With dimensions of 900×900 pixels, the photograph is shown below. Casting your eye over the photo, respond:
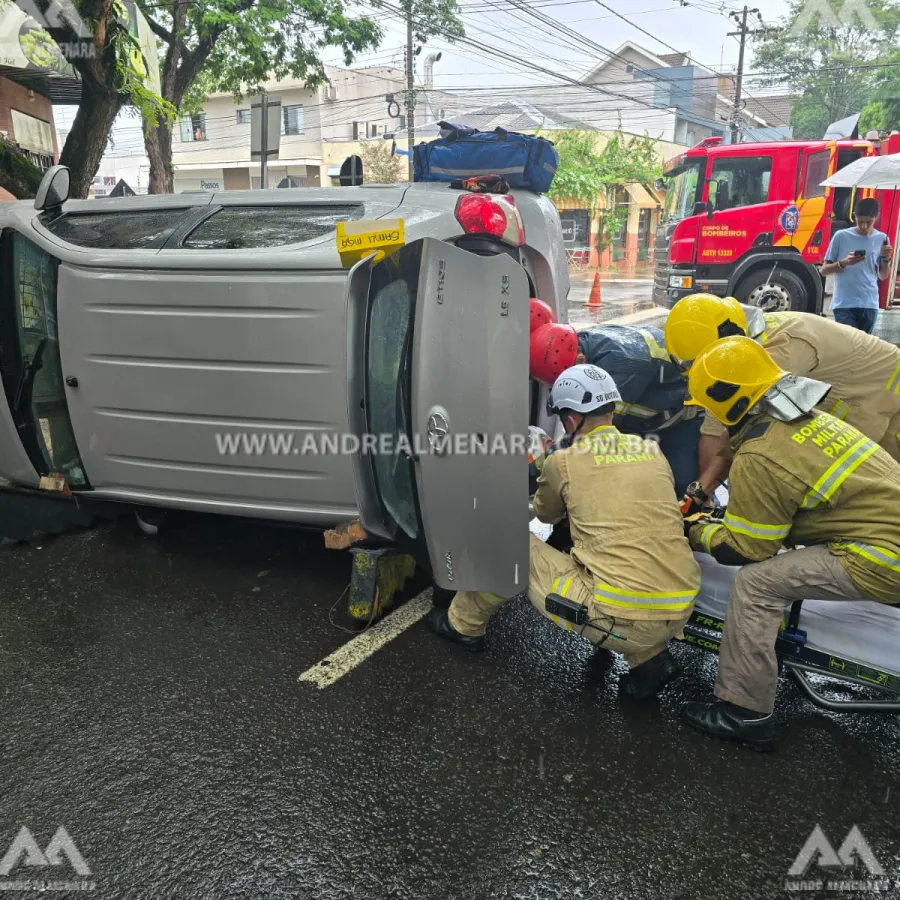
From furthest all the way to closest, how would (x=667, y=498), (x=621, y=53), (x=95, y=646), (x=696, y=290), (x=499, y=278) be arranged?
(x=621, y=53) < (x=696, y=290) < (x=95, y=646) < (x=667, y=498) < (x=499, y=278)

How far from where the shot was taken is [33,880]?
2.04 m

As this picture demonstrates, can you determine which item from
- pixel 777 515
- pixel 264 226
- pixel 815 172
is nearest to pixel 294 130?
pixel 815 172

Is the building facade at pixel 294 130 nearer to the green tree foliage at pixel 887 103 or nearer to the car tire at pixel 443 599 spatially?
the green tree foliage at pixel 887 103

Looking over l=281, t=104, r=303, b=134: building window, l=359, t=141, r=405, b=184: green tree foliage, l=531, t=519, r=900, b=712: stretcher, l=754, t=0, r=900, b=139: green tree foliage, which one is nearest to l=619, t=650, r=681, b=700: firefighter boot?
l=531, t=519, r=900, b=712: stretcher

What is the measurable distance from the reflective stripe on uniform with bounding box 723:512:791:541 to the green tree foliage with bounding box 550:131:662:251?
87.8ft

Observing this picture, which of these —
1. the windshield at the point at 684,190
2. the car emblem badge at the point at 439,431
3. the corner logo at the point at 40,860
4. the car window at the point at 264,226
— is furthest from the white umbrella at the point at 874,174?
the corner logo at the point at 40,860

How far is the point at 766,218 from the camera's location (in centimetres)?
1060

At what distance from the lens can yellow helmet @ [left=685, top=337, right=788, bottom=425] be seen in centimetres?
245

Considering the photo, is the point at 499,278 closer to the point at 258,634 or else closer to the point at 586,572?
Answer: the point at 586,572

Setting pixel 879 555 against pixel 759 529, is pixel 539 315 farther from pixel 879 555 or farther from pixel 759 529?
pixel 879 555

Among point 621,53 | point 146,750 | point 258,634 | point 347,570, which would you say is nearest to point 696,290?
point 347,570

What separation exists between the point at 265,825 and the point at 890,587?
2.08 metres

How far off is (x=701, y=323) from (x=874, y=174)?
640 cm

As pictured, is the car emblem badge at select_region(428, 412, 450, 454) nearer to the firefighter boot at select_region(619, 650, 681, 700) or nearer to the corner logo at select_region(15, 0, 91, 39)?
the firefighter boot at select_region(619, 650, 681, 700)
